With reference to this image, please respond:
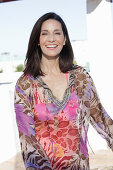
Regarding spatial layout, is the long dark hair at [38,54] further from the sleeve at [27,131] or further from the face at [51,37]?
the sleeve at [27,131]

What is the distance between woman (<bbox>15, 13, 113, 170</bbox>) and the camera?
1.69m

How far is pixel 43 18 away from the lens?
1.84m

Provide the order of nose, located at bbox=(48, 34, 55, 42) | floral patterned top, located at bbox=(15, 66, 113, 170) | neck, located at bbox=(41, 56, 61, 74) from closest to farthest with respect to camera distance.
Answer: floral patterned top, located at bbox=(15, 66, 113, 170)
nose, located at bbox=(48, 34, 55, 42)
neck, located at bbox=(41, 56, 61, 74)

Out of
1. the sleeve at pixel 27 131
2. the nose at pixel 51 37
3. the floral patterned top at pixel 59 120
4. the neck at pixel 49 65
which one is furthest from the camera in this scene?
the neck at pixel 49 65

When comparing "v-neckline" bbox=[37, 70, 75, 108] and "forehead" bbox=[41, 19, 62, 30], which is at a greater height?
"forehead" bbox=[41, 19, 62, 30]

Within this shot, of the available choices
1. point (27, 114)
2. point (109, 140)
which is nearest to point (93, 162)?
point (109, 140)

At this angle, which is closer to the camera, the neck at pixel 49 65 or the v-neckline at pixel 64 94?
the v-neckline at pixel 64 94

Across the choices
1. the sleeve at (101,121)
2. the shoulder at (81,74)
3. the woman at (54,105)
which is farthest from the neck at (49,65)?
the sleeve at (101,121)

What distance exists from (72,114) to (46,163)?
37cm

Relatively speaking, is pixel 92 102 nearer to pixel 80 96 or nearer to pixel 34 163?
pixel 80 96

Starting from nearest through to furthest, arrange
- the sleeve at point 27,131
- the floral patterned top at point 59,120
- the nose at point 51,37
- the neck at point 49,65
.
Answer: the sleeve at point 27,131 → the floral patterned top at point 59,120 → the nose at point 51,37 → the neck at point 49,65

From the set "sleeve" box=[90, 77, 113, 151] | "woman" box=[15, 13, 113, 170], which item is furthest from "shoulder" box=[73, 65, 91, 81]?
"sleeve" box=[90, 77, 113, 151]

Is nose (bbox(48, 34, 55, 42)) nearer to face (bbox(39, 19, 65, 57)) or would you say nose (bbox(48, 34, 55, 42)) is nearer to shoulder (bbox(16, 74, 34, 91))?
face (bbox(39, 19, 65, 57))

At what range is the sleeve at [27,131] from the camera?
1505mm
